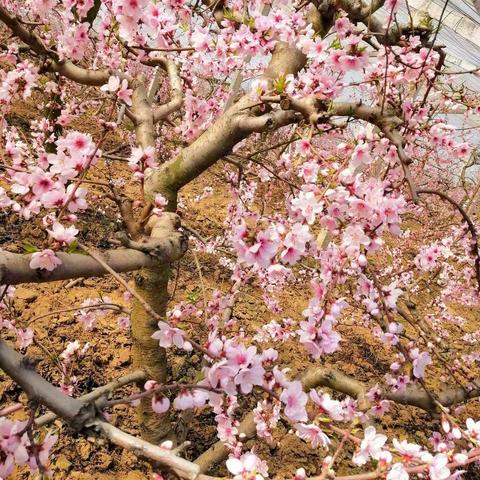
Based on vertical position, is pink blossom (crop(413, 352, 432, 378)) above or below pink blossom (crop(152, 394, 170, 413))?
above

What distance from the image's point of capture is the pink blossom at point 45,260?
99cm

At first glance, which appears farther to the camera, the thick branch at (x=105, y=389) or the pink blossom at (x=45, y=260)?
the thick branch at (x=105, y=389)

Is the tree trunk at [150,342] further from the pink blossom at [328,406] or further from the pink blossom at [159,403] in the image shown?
the pink blossom at [328,406]

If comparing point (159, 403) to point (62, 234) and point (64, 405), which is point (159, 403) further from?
point (62, 234)

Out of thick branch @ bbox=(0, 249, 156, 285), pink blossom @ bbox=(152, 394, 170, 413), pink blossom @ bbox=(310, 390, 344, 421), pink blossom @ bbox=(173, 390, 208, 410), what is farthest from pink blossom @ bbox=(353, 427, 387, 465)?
thick branch @ bbox=(0, 249, 156, 285)

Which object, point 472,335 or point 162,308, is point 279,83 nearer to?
Answer: point 162,308

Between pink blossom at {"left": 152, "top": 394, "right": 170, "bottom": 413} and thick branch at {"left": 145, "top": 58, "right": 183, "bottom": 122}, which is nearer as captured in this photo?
pink blossom at {"left": 152, "top": 394, "right": 170, "bottom": 413}

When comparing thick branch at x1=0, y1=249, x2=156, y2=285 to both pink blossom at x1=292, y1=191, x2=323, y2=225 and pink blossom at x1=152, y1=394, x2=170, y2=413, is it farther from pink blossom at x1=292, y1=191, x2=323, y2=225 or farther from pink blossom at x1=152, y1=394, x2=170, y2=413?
pink blossom at x1=292, y1=191, x2=323, y2=225

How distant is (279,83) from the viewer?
174 cm

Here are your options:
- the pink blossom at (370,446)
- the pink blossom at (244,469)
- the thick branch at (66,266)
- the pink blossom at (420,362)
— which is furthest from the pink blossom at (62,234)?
the pink blossom at (420,362)

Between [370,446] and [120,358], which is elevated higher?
[370,446]

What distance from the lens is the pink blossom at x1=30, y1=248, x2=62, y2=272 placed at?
3.24 ft

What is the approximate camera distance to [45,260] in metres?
1.00

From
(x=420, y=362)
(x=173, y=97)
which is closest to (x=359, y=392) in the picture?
(x=420, y=362)
